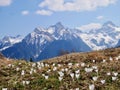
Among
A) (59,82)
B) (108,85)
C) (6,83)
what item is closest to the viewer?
(108,85)

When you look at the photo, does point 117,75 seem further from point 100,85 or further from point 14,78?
point 14,78

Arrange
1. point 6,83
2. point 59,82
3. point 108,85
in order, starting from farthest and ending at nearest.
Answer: point 6,83 → point 59,82 → point 108,85

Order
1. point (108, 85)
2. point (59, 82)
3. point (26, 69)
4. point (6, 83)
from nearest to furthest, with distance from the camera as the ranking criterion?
1. point (108, 85)
2. point (59, 82)
3. point (6, 83)
4. point (26, 69)

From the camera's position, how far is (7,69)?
3303 cm

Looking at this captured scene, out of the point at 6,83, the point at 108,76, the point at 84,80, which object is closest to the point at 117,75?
the point at 108,76

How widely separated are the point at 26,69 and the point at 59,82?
25.2 ft

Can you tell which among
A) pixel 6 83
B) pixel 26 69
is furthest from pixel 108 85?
pixel 26 69

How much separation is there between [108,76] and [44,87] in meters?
4.25

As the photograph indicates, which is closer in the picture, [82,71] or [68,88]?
[68,88]

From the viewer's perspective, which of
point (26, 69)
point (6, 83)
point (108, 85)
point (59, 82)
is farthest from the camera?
point (26, 69)

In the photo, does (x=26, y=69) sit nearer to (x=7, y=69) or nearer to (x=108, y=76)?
(x=7, y=69)

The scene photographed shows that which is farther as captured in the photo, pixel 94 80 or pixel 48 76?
pixel 48 76

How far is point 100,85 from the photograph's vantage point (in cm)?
2320

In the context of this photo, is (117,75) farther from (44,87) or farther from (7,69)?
(7,69)
